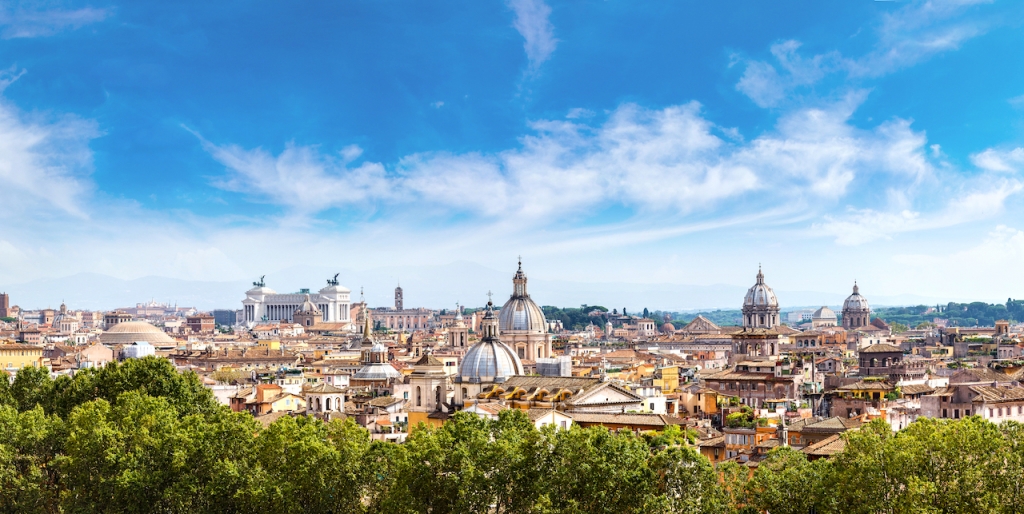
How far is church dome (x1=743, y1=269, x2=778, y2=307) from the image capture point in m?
123

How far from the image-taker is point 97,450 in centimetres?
3259

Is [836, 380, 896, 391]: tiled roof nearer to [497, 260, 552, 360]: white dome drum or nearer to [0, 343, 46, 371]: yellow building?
[497, 260, 552, 360]: white dome drum

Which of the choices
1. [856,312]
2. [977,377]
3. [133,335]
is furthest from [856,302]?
[977,377]

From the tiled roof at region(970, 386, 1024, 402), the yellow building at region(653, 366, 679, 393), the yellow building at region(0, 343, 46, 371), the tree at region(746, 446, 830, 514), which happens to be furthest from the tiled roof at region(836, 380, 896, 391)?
the yellow building at region(0, 343, 46, 371)

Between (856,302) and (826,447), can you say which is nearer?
(826,447)

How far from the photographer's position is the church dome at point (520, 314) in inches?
3081

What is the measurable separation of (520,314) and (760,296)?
169 ft

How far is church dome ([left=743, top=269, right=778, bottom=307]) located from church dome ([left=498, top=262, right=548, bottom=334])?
48546mm

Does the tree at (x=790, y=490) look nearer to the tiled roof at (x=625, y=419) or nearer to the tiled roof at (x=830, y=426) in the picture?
the tiled roof at (x=830, y=426)

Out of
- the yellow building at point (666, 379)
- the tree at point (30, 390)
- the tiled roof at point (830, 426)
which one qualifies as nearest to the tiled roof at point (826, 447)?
the tiled roof at point (830, 426)

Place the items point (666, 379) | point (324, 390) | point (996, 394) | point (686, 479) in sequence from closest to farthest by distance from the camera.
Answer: point (686, 479), point (996, 394), point (324, 390), point (666, 379)

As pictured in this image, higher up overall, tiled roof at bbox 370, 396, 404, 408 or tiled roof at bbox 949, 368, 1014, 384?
tiled roof at bbox 949, 368, 1014, 384

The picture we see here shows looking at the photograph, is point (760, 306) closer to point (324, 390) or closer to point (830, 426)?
point (324, 390)

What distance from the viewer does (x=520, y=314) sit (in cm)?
7850
